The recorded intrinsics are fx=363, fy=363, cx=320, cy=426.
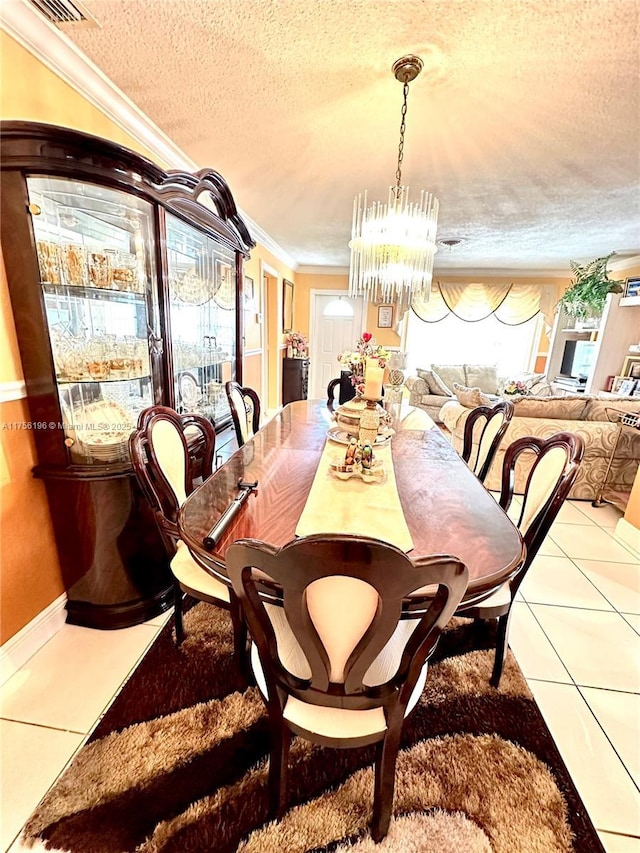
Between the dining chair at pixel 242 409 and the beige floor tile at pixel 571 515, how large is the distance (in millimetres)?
2462

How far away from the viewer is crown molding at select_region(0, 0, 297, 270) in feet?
4.38

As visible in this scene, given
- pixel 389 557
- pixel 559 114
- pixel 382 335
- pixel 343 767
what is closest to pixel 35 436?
pixel 389 557

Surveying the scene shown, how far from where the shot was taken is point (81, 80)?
5.37ft

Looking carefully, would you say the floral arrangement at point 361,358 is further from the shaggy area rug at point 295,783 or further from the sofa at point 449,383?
the sofa at point 449,383

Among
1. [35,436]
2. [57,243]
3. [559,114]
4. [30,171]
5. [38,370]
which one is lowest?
[35,436]

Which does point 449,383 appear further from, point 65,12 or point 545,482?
point 65,12

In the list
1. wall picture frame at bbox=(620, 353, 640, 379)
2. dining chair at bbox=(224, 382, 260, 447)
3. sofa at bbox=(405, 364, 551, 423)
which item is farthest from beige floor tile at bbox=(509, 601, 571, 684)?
wall picture frame at bbox=(620, 353, 640, 379)

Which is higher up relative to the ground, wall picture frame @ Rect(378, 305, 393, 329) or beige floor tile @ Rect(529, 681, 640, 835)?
wall picture frame @ Rect(378, 305, 393, 329)

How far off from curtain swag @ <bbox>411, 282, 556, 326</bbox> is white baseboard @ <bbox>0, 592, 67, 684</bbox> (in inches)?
246

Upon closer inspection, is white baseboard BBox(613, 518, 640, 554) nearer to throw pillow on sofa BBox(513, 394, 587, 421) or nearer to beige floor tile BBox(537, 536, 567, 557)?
beige floor tile BBox(537, 536, 567, 557)

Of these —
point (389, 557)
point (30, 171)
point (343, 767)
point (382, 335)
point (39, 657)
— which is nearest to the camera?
point (389, 557)

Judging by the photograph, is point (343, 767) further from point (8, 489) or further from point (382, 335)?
point (382, 335)

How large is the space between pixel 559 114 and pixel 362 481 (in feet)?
7.28

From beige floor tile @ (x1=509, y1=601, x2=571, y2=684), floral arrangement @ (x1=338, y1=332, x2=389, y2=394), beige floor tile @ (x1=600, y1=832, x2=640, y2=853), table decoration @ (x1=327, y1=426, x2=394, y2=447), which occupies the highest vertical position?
floral arrangement @ (x1=338, y1=332, x2=389, y2=394)
